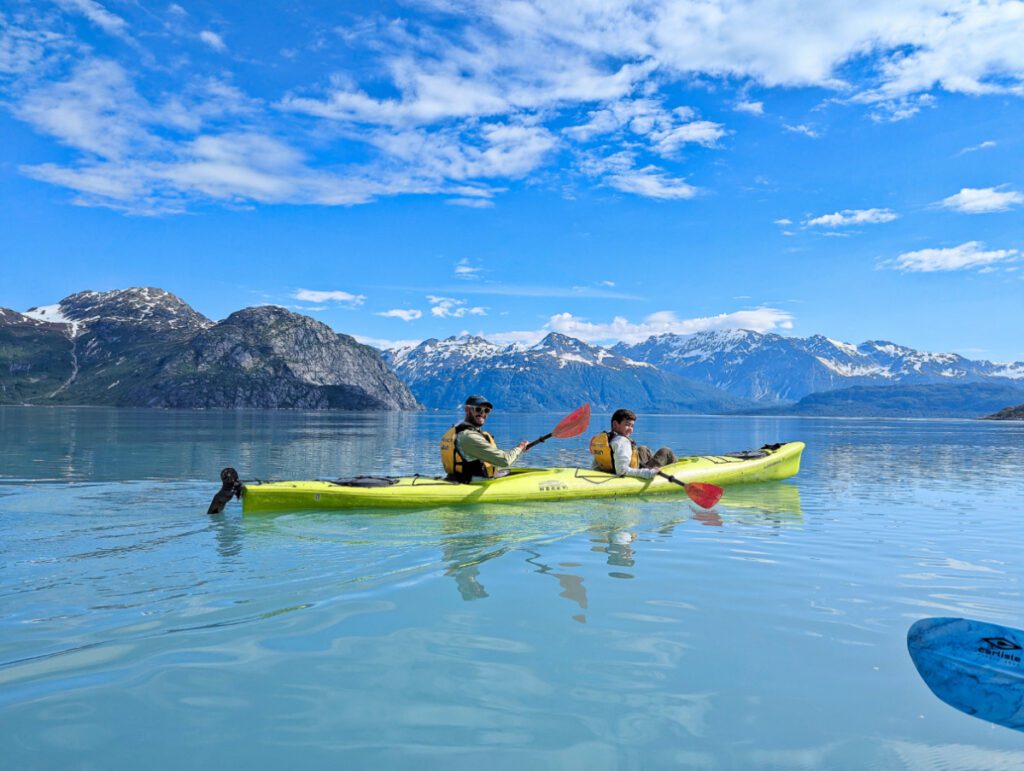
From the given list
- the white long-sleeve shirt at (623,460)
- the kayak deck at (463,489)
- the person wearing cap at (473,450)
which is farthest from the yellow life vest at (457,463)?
the white long-sleeve shirt at (623,460)

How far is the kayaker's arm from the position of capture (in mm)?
14133

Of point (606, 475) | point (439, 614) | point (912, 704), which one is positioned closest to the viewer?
point (912, 704)

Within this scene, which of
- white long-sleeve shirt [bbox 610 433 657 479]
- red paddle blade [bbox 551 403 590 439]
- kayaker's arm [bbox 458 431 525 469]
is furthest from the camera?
red paddle blade [bbox 551 403 590 439]

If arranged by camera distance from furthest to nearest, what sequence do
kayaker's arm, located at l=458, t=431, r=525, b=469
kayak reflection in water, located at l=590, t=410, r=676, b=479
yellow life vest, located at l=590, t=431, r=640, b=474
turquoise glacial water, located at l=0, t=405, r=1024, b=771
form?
yellow life vest, located at l=590, t=431, r=640, b=474 → kayak reflection in water, located at l=590, t=410, r=676, b=479 → kayaker's arm, located at l=458, t=431, r=525, b=469 → turquoise glacial water, located at l=0, t=405, r=1024, b=771

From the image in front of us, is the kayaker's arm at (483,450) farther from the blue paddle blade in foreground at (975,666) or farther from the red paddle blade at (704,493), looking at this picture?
the blue paddle blade in foreground at (975,666)

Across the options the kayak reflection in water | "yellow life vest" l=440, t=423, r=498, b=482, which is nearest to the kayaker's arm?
"yellow life vest" l=440, t=423, r=498, b=482

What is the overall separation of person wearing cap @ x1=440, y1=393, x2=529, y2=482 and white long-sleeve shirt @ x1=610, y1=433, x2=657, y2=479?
9.80ft

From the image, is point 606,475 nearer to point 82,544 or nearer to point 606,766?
point 82,544

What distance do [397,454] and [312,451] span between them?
4.81 meters

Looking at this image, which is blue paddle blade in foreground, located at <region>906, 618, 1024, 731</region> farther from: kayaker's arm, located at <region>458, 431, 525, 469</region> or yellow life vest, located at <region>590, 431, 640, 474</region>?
yellow life vest, located at <region>590, 431, 640, 474</region>

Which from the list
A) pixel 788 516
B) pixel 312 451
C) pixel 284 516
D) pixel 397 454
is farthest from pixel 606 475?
pixel 312 451

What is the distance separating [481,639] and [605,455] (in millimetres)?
10812

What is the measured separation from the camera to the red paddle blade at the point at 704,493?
14773mm

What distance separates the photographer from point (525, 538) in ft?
36.7
